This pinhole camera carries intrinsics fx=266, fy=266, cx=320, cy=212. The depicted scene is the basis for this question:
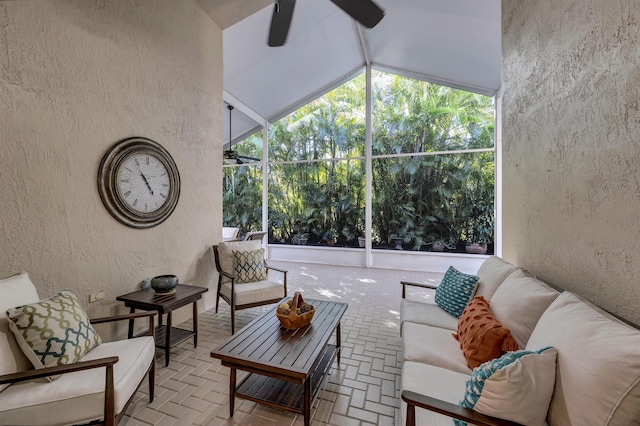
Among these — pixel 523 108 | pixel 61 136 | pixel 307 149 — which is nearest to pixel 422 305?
pixel 523 108

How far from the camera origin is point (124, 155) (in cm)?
229

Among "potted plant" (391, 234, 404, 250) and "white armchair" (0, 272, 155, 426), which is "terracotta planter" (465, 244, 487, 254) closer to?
"potted plant" (391, 234, 404, 250)

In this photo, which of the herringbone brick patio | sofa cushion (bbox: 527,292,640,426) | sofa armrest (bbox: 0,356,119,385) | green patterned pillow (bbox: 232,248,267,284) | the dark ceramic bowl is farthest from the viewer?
green patterned pillow (bbox: 232,248,267,284)

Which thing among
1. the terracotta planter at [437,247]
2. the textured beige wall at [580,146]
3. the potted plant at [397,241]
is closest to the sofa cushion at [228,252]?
the textured beige wall at [580,146]

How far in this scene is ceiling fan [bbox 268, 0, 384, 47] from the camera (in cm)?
200

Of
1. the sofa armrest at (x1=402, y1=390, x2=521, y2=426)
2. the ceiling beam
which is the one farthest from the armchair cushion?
the ceiling beam

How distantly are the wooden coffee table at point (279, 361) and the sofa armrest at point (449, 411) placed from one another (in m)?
0.54

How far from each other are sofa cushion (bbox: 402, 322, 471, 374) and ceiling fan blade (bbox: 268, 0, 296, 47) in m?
2.64

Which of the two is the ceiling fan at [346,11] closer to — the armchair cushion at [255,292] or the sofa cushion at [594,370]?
the sofa cushion at [594,370]

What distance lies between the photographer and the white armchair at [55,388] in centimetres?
117

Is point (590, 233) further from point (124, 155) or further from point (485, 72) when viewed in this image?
point (485, 72)

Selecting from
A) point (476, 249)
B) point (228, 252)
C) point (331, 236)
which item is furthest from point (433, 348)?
point (331, 236)

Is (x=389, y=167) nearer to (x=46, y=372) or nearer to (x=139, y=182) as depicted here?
(x=139, y=182)

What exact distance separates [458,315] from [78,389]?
2.40 metres
